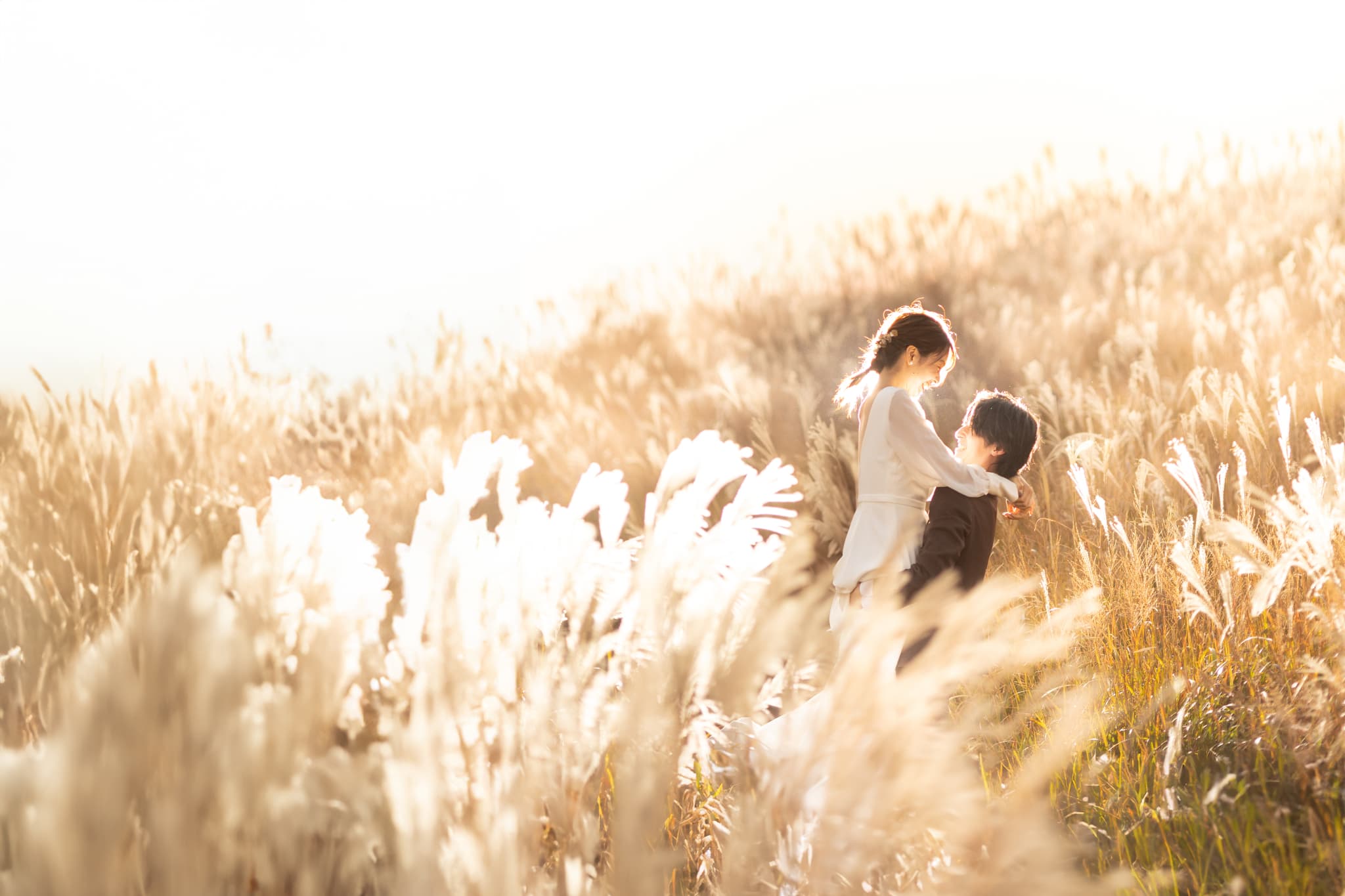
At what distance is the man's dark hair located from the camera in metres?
3.39

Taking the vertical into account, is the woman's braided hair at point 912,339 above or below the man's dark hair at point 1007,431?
above

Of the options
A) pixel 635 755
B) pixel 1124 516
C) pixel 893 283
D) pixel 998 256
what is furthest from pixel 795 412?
pixel 635 755

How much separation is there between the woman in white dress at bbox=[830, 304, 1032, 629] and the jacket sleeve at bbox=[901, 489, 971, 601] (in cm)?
5

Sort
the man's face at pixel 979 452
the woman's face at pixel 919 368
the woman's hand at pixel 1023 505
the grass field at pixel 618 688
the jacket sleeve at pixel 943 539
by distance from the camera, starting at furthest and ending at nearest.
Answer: the woman's face at pixel 919 368 → the man's face at pixel 979 452 → the woman's hand at pixel 1023 505 → the jacket sleeve at pixel 943 539 → the grass field at pixel 618 688

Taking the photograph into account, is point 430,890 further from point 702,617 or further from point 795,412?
point 795,412

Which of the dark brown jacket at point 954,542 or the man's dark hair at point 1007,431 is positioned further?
the man's dark hair at point 1007,431

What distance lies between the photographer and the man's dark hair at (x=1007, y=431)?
3.39 m

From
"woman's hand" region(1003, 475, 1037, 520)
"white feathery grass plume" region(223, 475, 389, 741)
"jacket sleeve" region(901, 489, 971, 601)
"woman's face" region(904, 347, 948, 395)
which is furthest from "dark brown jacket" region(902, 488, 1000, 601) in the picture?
"white feathery grass plume" region(223, 475, 389, 741)

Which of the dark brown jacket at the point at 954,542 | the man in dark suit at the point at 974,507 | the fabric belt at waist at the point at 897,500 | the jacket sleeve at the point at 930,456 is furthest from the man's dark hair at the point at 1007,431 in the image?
the fabric belt at waist at the point at 897,500

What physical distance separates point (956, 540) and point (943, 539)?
0.13 feet

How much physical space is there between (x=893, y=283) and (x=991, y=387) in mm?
2473

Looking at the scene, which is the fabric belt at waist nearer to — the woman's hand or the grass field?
the woman's hand

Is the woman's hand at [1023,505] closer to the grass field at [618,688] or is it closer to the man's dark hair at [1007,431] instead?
the man's dark hair at [1007,431]

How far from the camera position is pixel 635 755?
1079mm
